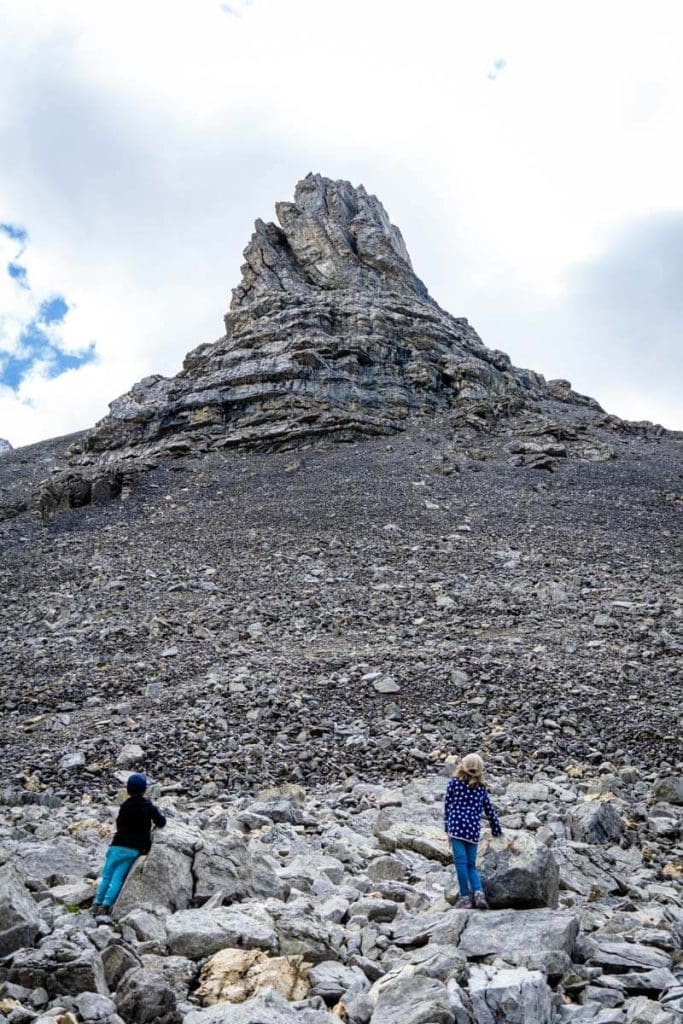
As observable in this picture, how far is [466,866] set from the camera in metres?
6.83

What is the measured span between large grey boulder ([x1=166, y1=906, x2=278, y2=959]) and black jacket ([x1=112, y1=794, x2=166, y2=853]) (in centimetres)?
97

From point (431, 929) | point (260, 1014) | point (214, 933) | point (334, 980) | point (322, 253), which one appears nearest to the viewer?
point (260, 1014)

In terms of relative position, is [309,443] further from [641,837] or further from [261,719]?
[641,837]

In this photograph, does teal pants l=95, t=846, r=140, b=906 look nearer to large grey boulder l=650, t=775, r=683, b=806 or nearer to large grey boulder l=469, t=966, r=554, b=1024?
large grey boulder l=469, t=966, r=554, b=1024

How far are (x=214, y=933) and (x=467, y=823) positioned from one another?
256cm

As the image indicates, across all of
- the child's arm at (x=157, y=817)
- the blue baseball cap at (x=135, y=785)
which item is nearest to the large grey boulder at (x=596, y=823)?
the child's arm at (x=157, y=817)

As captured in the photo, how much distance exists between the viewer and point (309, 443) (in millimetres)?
37750

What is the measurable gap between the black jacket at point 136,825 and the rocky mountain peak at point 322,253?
154 feet

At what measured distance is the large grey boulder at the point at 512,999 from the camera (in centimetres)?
471

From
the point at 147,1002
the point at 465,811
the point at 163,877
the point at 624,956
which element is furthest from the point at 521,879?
the point at 147,1002

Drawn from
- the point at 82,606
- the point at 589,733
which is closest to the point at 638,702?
the point at 589,733

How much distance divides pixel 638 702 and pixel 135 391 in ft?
125

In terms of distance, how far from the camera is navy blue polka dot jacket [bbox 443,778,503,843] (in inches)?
276

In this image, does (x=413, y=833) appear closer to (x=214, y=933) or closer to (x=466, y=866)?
(x=466, y=866)
